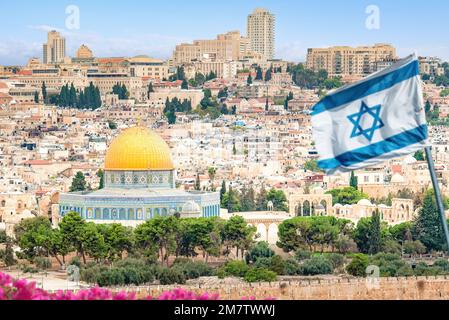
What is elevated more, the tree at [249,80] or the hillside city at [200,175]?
the tree at [249,80]

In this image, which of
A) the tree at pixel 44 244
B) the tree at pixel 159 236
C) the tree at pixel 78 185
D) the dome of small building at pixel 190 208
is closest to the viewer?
the tree at pixel 44 244

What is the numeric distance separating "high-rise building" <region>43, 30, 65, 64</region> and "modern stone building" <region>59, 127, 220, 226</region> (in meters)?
85.2

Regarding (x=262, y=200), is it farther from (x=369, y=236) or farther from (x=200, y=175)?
(x=369, y=236)

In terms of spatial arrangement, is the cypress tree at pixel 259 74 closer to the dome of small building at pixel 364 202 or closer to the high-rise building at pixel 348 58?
the high-rise building at pixel 348 58

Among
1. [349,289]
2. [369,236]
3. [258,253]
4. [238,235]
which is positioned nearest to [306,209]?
[369,236]

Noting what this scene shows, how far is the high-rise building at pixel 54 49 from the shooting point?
136m

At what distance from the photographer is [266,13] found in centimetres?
15062

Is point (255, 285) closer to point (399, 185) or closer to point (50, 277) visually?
point (50, 277)

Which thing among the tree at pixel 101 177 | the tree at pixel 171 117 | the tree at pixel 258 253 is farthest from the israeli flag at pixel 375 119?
the tree at pixel 171 117

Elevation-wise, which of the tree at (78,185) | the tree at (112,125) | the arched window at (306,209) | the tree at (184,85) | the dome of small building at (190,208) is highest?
the tree at (184,85)

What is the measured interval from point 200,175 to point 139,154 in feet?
62.7

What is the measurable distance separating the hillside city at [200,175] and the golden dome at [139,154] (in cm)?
5

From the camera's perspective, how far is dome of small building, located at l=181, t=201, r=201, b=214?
48250 millimetres

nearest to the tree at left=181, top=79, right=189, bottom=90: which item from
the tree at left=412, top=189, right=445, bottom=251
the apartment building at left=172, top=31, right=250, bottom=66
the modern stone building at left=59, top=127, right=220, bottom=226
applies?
the apartment building at left=172, top=31, right=250, bottom=66
